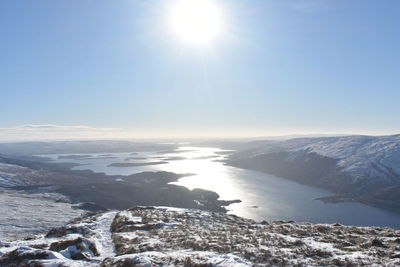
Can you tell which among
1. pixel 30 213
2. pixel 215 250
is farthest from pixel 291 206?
pixel 215 250

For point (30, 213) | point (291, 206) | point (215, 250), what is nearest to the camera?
point (215, 250)

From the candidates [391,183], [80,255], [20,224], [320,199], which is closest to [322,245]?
[80,255]

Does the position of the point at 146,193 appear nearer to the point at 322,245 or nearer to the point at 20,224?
the point at 20,224

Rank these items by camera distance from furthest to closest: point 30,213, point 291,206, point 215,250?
point 291,206, point 30,213, point 215,250

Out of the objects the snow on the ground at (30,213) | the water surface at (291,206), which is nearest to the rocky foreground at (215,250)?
the snow on the ground at (30,213)

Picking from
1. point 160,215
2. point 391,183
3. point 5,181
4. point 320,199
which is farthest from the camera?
point 391,183

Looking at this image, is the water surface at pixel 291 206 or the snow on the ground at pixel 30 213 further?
the water surface at pixel 291 206

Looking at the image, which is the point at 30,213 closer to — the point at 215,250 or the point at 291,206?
the point at 215,250

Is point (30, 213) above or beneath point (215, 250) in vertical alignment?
beneath

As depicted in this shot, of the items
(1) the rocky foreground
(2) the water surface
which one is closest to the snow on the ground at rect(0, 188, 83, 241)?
(1) the rocky foreground

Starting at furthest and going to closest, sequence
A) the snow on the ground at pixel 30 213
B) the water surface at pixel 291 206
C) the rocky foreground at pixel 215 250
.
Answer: the water surface at pixel 291 206 < the snow on the ground at pixel 30 213 < the rocky foreground at pixel 215 250

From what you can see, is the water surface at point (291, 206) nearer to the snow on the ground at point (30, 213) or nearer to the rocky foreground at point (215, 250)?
the snow on the ground at point (30, 213)
